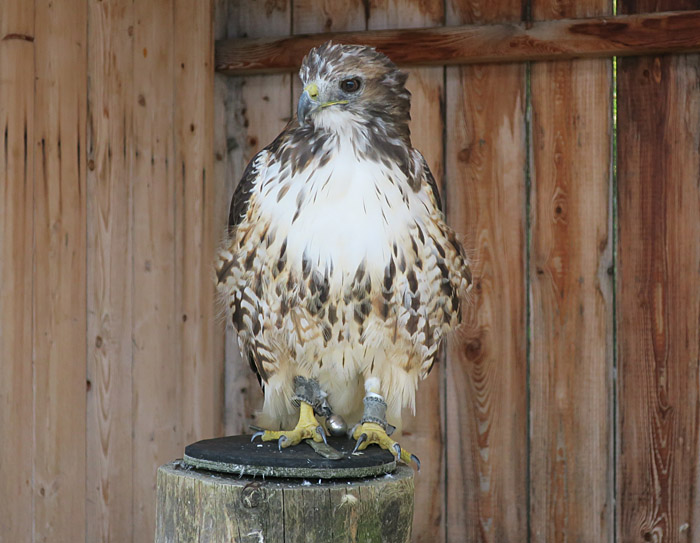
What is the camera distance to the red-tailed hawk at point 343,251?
2.10 metres

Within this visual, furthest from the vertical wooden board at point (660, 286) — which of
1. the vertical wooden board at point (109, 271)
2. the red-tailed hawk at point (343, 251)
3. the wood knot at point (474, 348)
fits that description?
the vertical wooden board at point (109, 271)

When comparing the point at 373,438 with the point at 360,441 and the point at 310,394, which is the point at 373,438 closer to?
the point at 360,441

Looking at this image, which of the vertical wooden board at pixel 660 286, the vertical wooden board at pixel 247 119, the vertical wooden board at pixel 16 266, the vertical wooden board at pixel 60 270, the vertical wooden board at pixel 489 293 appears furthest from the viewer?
the vertical wooden board at pixel 247 119

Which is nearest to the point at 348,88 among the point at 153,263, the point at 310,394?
the point at 310,394

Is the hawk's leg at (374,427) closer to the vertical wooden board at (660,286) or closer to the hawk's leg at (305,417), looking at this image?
the hawk's leg at (305,417)

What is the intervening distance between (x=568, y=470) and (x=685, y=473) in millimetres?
400

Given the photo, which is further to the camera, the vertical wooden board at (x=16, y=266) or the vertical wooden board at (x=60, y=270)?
the vertical wooden board at (x=60, y=270)

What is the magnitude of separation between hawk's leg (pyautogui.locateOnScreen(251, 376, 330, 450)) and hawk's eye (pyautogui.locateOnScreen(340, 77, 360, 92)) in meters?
0.74

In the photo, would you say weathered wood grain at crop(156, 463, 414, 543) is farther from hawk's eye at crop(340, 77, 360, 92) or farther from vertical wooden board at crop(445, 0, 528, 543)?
vertical wooden board at crop(445, 0, 528, 543)

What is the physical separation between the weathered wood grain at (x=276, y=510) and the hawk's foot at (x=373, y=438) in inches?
8.2

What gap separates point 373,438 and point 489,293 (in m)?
1.26

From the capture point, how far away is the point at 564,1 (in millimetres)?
3244

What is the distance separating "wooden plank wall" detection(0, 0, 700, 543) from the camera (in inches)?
118

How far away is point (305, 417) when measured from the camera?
2.20 metres
